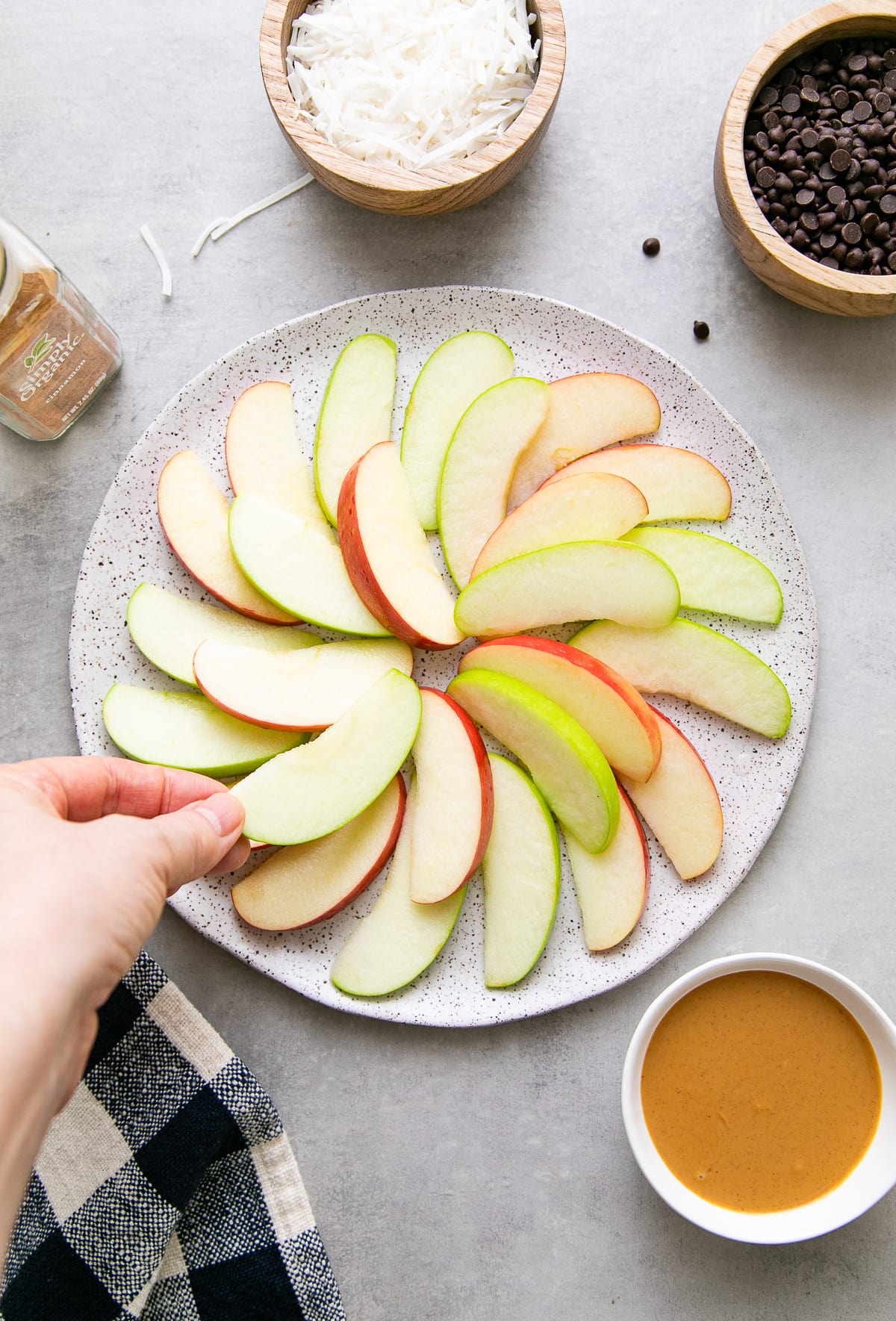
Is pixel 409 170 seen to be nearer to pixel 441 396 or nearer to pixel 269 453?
pixel 441 396

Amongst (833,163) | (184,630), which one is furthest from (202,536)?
(833,163)

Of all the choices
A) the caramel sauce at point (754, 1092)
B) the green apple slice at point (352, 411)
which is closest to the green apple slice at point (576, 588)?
the green apple slice at point (352, 411)

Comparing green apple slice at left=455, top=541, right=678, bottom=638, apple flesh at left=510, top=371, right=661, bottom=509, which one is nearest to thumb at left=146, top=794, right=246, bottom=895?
green apple slice at left=455, top=541, right=678, bottom=638

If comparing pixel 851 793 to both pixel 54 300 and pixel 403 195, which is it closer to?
pixel 403 195

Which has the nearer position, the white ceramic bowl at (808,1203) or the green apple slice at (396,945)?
the white ceramic bowl at (808,1203)

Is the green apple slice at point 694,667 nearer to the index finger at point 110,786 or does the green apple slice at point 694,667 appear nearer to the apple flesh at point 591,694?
the apple flesh at point 591,694

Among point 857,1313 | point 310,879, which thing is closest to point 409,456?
point 310,879

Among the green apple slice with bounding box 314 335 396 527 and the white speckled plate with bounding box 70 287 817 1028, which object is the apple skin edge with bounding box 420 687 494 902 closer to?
the white speckled plate with bounding box 70 287 817 1028
